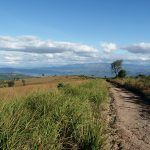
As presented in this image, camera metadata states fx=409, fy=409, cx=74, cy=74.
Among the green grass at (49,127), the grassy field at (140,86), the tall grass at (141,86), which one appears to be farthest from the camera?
the grassy field at (140,86)

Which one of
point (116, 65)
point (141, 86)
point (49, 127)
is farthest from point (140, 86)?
point (116, 65)

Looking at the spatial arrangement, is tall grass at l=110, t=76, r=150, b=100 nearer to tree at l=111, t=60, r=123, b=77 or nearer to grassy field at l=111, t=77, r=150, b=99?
grassy field at l=111, t=77, r=150, b=99

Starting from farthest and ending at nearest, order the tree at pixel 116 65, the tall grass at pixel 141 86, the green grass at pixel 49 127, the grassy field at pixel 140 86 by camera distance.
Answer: the tree at pixel 116 65 → the grassy field at pixel 140 86 → the tall grass at pixel 141 86 → the green grass at pixel 49 127

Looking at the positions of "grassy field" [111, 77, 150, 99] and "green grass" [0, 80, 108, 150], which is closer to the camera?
"green grass" [0, 80, 108, 150]

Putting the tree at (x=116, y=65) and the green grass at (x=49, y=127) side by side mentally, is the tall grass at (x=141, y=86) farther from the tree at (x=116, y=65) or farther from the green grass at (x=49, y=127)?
the tree at (x=116, y=65)

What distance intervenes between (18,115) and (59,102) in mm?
5158

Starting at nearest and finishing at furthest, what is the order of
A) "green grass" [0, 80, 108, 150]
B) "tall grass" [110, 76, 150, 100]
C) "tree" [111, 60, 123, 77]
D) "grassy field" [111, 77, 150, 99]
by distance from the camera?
"green grass" [0, 80, 108, 150] → "tall grass" [110, 76, 150, 100] → "grassy field" [111, 77, 150, 99] → "tree" [111, 60, 123, 77]

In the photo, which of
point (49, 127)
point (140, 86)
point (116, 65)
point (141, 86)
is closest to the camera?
point (49, 127)

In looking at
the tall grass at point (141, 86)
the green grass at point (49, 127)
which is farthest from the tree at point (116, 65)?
the green grass at point (49, 127)

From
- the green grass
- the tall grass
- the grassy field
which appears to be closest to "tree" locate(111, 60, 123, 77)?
the tall grass

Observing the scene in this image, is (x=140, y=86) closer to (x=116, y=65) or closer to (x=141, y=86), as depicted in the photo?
(x=141, y=86)

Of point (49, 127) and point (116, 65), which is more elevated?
point (116, 65)

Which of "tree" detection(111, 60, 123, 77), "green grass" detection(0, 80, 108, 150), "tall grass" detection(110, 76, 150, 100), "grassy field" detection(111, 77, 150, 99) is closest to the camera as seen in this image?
"green grass" detection(0, 80, 108, 150)

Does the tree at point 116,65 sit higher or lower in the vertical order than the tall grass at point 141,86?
higher
